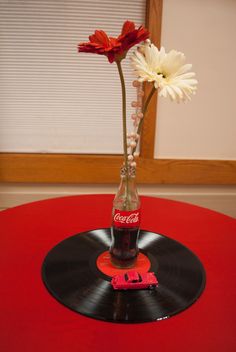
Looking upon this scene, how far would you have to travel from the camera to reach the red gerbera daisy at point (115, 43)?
72 cm

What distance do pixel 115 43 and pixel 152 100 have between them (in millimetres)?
1353

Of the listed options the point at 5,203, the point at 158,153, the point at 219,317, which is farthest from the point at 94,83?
the point at 219,317

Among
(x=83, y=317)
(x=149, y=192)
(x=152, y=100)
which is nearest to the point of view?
(x=83, y=317)

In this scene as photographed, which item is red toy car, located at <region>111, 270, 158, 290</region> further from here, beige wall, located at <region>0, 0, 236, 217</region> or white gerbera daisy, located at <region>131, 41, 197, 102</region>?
beige wall, located at <region>0, 0, 236, 217</region>

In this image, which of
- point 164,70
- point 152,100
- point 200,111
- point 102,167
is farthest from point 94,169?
point 164,70

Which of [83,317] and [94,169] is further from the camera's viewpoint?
[94,169]

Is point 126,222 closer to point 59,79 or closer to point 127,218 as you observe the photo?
point 127,218

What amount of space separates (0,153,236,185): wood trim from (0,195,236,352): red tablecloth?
0.82 metres

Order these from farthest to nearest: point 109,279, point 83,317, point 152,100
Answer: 1. point 152,100
2. point 109,279
3. point 83,317

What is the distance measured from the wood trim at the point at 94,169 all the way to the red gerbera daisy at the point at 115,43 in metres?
1.40

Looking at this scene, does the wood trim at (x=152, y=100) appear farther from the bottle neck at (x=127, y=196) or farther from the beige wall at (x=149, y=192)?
the bottle neck at (x=127, y=196)

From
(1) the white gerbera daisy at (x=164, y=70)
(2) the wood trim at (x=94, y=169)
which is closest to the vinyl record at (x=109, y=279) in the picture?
(1) the white gerbera daisy at (x=164, y=70)

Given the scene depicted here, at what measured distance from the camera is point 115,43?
2.37 ft

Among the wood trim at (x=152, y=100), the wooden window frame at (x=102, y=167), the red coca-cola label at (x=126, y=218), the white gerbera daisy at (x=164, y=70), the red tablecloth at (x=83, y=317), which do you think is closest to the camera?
the red tablecloth at (x=83, y=317)
